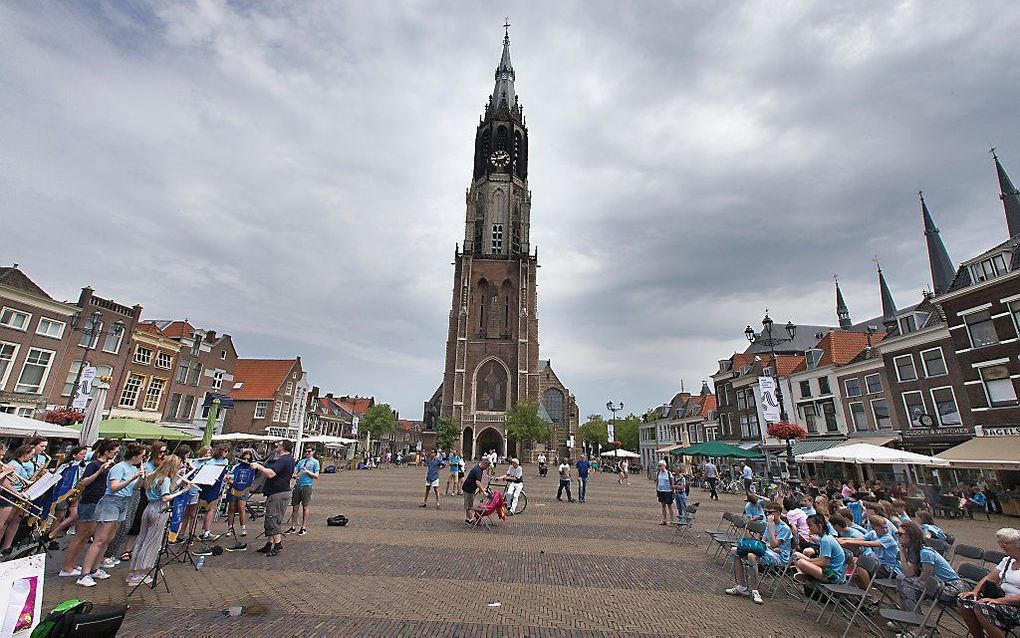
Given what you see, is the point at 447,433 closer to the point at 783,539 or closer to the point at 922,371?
the point at 922,371

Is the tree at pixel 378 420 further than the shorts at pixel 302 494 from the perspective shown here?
Yes

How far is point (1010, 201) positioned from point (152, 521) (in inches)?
1969

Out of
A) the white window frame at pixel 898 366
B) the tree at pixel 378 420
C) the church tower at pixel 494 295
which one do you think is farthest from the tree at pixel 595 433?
the white window frame at pixel 898 366

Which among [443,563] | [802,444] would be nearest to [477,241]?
[802,444]

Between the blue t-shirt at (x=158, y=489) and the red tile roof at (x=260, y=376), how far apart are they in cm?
3880

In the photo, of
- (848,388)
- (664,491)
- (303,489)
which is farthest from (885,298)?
(303,489)

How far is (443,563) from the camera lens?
24.3 ft

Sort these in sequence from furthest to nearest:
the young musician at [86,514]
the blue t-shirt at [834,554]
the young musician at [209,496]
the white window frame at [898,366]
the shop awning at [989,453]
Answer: the white window frame at [898,366], the shop awning at [989,453], the young musician at [209,496], the young musician at [86,514], the blue t-shirt at [834,554]

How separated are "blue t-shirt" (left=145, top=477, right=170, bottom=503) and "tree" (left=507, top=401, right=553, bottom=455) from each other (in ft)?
145

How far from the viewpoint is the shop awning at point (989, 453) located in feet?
48.4

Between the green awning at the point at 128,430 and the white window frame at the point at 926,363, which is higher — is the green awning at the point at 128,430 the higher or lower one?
the lower one

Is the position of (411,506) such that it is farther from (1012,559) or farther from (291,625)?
(1012,559)

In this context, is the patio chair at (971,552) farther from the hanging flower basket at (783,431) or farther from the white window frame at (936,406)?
the white window frame at (936,406)

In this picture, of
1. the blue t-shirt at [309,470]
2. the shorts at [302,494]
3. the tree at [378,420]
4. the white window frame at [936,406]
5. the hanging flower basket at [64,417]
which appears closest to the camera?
the shorts at [302,494]
